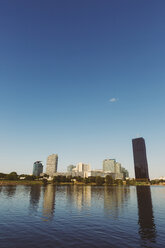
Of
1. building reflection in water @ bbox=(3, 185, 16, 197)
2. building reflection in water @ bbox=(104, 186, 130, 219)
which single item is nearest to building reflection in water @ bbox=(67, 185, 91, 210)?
building reflection in water @ bbox=(104, 186, 130, 219)

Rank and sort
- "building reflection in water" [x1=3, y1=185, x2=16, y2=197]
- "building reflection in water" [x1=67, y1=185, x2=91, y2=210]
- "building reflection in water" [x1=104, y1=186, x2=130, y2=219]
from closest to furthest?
"building reflection in water" [x1=104, y1=186, x2=130, y2=219], "building reflection in water" [x1=67, y1=185, x2=91, y2=210], "building reflection in water" [x1=3, y1=185, x2=16, y2=197]

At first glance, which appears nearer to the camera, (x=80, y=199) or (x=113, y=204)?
(x=113, y=204)

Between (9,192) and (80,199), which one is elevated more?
(9,192)

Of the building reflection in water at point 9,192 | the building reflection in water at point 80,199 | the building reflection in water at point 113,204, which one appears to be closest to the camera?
the building reflection in water at point 113,204

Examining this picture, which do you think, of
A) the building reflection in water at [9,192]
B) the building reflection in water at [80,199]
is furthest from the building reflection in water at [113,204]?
the building reflection in water at [9,192]

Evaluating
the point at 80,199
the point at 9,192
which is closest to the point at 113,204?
the point at 80,199

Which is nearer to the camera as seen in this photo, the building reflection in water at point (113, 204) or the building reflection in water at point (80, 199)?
the building reflection in water at point (113, 204)

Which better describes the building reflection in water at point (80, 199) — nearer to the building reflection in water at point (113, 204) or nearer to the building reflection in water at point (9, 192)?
the building reflection in water at point (113, 204)

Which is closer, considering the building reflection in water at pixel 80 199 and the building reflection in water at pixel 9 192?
the building reflection in water at pixel 80 199

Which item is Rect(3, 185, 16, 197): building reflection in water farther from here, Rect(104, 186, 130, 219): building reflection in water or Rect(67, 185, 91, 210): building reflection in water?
Rect(104, 186, 130, 219): building reflection in water

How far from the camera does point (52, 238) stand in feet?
110

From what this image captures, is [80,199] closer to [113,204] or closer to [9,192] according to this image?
[113,204]

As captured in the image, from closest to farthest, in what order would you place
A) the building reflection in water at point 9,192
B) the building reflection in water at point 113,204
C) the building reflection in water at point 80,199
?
the building reflection in water at point 113,204, the building reflection in water at point 80,199, the building reflection in water at point 9,192

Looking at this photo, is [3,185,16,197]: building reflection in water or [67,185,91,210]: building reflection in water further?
[3,185,16,197]: building reflection in water
